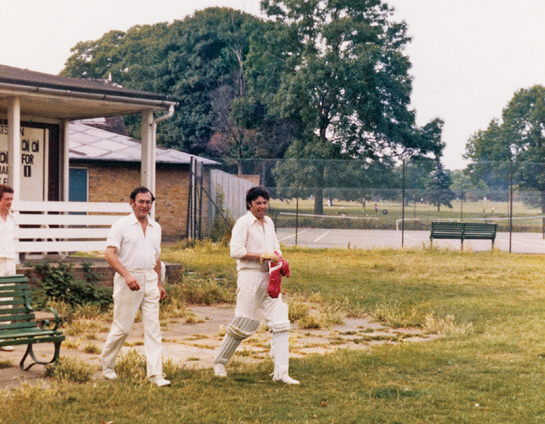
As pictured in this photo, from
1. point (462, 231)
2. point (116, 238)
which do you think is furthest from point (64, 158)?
point (462, 231)

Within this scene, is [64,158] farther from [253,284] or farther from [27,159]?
[253,284]

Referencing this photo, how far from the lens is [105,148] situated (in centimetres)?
2677

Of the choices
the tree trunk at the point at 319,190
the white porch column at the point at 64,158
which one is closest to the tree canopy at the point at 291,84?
the tree trunk at the point at 319,190

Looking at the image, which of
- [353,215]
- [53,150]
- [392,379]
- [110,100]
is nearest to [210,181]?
[353,215]

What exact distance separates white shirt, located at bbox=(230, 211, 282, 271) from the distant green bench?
16945 mm

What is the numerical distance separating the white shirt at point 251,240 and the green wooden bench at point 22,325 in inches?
72.7

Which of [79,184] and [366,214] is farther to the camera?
[366,214]

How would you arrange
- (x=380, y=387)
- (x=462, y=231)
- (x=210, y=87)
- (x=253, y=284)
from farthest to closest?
(x=210, y=87)
(x=462, y=231)
(x=253, y=284)
(x=380, y=387)

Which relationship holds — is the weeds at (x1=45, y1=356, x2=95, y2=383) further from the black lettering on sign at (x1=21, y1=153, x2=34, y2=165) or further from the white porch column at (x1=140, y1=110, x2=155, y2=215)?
the black lettering on sign at (x1=21, y1=153, x2=34, y2=165)

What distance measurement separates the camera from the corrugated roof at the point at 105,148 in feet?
85.3

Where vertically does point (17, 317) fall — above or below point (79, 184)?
below

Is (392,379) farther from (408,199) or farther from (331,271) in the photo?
(408,199)

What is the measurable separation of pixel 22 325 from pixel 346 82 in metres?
38.2

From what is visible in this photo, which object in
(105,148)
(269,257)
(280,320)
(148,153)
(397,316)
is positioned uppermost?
(105,148)
